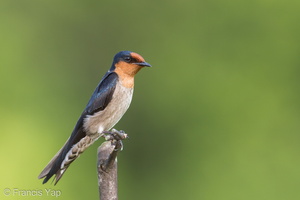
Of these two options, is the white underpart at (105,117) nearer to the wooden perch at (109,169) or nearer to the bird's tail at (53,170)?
the bird's tail at (53,170)

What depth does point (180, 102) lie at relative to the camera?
1012cm

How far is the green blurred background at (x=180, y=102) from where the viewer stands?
365 inches

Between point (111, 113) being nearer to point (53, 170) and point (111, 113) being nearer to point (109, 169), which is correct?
point (53, 170)

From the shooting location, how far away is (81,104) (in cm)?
991

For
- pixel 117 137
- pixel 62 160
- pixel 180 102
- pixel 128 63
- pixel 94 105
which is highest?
pixel 128 63

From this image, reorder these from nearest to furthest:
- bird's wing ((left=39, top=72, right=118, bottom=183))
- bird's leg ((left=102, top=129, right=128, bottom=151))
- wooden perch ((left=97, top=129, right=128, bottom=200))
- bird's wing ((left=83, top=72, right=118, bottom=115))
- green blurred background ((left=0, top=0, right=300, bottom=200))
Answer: wooden perch ((left=97, top=129, right=128, bottom=200))
bird's leg ((left=102, top=129, right=128, bottom=151))
bird's wing ((left=39, top=72, right=118, bottom=183))
bird's wing ((left=83, top=72, right=118, bottom=115))
green blurred background ((left=0, top=0, right=300, bottom=200))

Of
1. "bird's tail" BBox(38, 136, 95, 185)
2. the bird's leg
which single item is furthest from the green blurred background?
the bird's leg

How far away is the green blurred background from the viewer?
30.4 ft

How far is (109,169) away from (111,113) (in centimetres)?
79

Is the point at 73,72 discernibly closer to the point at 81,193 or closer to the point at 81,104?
the point at 81,104

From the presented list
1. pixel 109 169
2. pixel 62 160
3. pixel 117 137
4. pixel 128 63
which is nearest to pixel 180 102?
pixel 128 63

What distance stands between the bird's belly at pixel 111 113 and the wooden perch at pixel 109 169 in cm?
35

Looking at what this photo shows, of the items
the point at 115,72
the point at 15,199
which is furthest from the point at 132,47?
the point at 115,72

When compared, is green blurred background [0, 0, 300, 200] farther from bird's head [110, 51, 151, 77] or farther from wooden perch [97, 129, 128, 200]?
wooden perch [97, 129, 128, 200]
